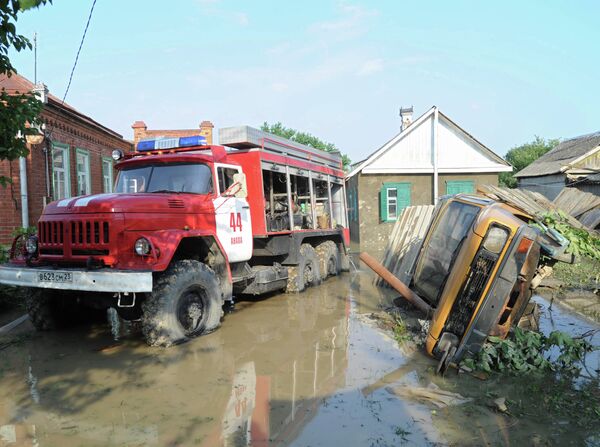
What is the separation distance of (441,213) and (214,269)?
135 inches

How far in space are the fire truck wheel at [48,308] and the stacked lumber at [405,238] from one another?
5.74 metres

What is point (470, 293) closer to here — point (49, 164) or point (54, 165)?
point (49, 164)

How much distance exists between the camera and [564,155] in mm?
26359

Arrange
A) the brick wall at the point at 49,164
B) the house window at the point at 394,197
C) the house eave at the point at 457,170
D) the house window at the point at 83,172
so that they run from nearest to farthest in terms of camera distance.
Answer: the brick wall at the point at 49,164 → the house window at the point at 83,172 → the house window at the point at 394,197 → the house eave at the point at 457,170

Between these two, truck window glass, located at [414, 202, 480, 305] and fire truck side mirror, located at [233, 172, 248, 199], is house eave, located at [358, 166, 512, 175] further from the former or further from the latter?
fire truck side mirror, located at [233, 172, 248, 199]

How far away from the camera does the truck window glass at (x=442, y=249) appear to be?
603 cm

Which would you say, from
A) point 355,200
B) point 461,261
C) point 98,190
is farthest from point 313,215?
point 355,200

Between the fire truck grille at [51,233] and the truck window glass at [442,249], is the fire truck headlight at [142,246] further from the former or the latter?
the truck window glass at [442,249]

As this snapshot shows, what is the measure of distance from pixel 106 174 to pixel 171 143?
928 cm

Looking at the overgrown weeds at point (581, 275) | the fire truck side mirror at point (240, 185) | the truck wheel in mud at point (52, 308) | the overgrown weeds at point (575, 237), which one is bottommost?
the overgrown weeds at point (581, 275)

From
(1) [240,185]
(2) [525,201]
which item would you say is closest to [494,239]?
(2) [525,201]

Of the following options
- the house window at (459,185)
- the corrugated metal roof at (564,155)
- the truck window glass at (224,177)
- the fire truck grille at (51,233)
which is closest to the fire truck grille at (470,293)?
the truck window glass at (224,177)

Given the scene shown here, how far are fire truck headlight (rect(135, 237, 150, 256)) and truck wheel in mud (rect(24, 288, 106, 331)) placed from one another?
164 centimetres

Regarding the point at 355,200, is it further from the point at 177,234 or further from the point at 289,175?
the point at 177,234
